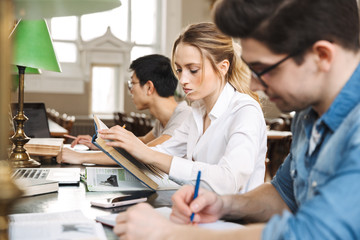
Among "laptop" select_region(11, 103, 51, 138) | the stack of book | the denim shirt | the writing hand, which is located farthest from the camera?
"laptop" select_region(11, 103, 51, 138)

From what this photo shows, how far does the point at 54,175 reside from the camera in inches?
76.7

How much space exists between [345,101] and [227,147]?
837mm

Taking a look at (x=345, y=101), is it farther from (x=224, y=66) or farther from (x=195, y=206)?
(x=224, y=66)

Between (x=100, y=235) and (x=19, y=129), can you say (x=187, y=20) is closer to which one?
(x=19, y=129)

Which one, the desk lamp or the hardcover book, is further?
the desk lamp

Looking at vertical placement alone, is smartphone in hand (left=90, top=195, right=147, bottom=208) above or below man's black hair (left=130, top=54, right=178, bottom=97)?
below

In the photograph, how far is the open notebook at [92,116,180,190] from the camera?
1.69m

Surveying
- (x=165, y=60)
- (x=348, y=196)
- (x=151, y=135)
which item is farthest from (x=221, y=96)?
(x=151, y=135)

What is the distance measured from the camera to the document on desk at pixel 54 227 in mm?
1081

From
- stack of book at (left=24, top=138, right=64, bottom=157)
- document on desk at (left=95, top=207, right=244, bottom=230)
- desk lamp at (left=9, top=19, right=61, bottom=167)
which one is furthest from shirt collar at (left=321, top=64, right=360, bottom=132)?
stack of book at (left=24, top=138, right=64, bottom=157)

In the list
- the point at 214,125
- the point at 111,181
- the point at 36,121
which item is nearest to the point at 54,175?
the point at 111,181

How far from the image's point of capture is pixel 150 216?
1.04 metres

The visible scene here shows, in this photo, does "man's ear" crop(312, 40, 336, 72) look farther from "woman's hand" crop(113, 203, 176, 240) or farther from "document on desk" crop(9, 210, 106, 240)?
"document on desk" crop(9, 210, 106, 240)

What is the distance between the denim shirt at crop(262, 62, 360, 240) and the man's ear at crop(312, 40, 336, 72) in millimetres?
70
